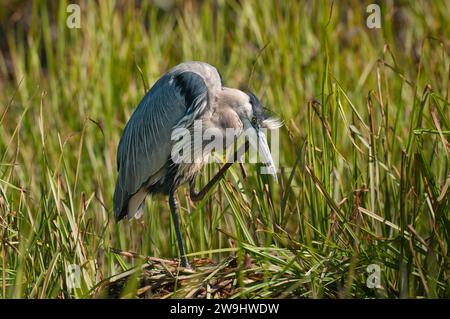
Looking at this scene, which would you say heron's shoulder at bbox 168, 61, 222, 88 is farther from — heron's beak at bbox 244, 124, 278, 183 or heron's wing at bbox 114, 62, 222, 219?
heron's beak at bbox 244, 124, 278, 183

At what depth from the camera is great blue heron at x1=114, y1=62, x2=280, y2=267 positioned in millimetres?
4051

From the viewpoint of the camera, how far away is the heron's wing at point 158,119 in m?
4.07

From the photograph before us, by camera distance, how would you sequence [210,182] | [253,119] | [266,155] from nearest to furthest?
[266,155]
[253,119]
[210,182]

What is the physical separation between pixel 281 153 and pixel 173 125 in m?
1.18

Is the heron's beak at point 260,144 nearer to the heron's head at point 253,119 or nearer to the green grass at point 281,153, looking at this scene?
the heron's head at point 253,119

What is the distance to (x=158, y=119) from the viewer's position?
168 inches

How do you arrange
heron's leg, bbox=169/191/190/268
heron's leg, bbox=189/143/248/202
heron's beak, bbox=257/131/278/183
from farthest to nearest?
heron's leg, bbox=189/143/248/202
heron's beak, bbox=257/131/278/183
heron's leg, bbox=169/191/190/268

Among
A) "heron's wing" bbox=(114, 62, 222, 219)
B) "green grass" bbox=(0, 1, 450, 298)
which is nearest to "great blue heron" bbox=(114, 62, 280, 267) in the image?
"heron's wing" bbox=(114, 62, 222, 219)

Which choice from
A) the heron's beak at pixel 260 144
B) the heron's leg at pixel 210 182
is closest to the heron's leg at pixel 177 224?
the heron's leg at pixel 210 182

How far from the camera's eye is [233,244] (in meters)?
3.93

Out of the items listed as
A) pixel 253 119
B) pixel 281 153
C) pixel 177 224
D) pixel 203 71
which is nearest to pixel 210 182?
pixel 177 224

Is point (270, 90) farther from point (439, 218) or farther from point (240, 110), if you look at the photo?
point (439, 218)

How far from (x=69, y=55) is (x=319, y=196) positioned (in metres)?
3.51

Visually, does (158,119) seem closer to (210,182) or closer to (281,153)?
(210,182)
